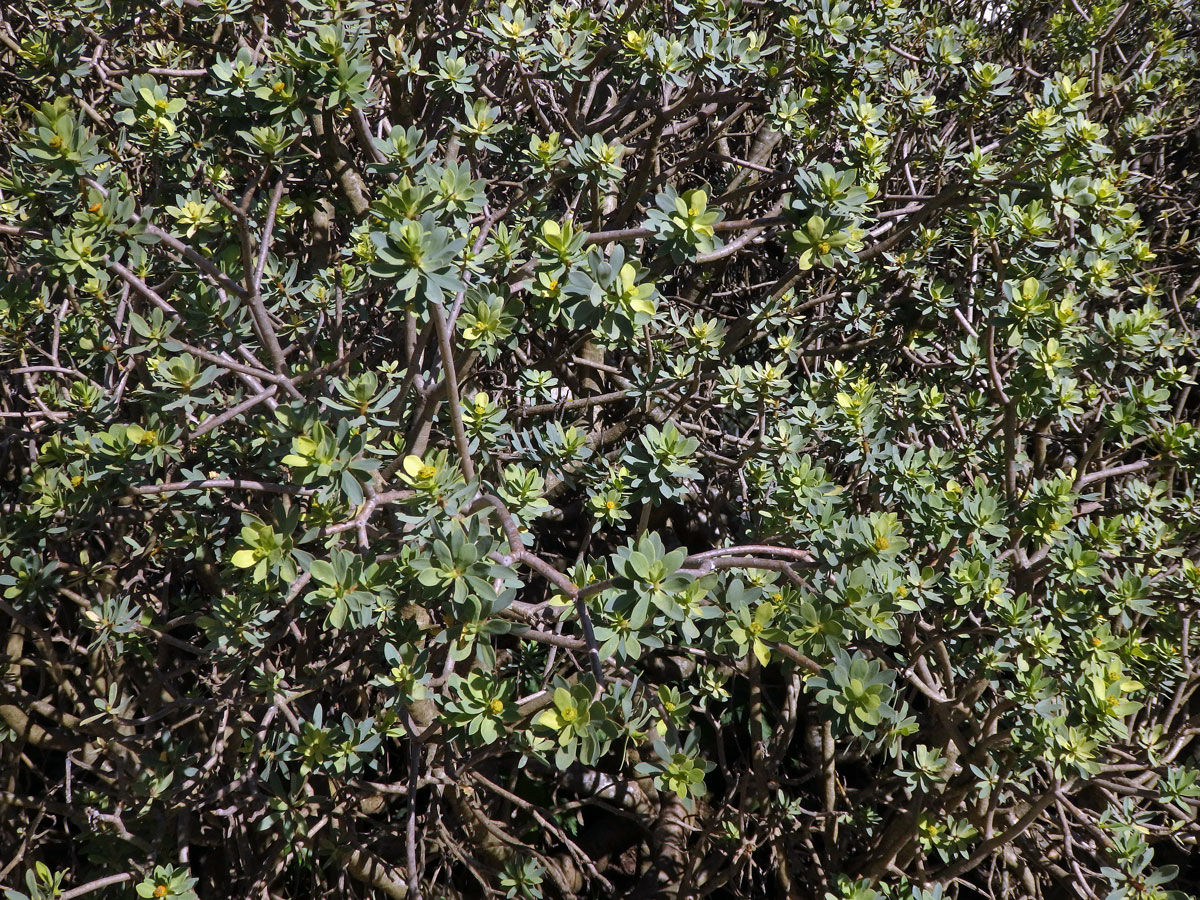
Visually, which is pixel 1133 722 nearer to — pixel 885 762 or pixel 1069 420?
pixel 885 762

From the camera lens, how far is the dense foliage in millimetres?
1865

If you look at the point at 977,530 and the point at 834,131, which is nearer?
the point at 977,530

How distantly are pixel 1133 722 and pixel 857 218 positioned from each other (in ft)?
6.75

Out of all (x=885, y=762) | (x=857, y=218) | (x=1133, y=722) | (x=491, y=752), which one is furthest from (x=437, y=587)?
(x=1133, y=722)

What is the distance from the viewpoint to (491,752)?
2.37 metres

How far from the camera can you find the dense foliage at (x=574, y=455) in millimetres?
1865

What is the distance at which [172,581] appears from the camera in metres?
3.25

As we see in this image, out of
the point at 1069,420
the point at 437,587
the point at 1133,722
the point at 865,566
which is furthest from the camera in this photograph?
the point at 1133,722

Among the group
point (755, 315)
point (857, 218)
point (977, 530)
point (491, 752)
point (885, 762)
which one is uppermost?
point (857, 218)

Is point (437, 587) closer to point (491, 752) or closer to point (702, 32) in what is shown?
point (491, 752)

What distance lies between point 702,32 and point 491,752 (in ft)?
6.53

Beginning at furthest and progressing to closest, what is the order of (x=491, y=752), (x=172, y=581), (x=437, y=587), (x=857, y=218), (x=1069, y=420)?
(x=172, y=581) < (x=1069, y=420) < (x=491, y=752) < (x=857, y=218) < (x=437, y=587)

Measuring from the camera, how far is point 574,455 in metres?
2.29

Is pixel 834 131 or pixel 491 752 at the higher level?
pixel 834 131
